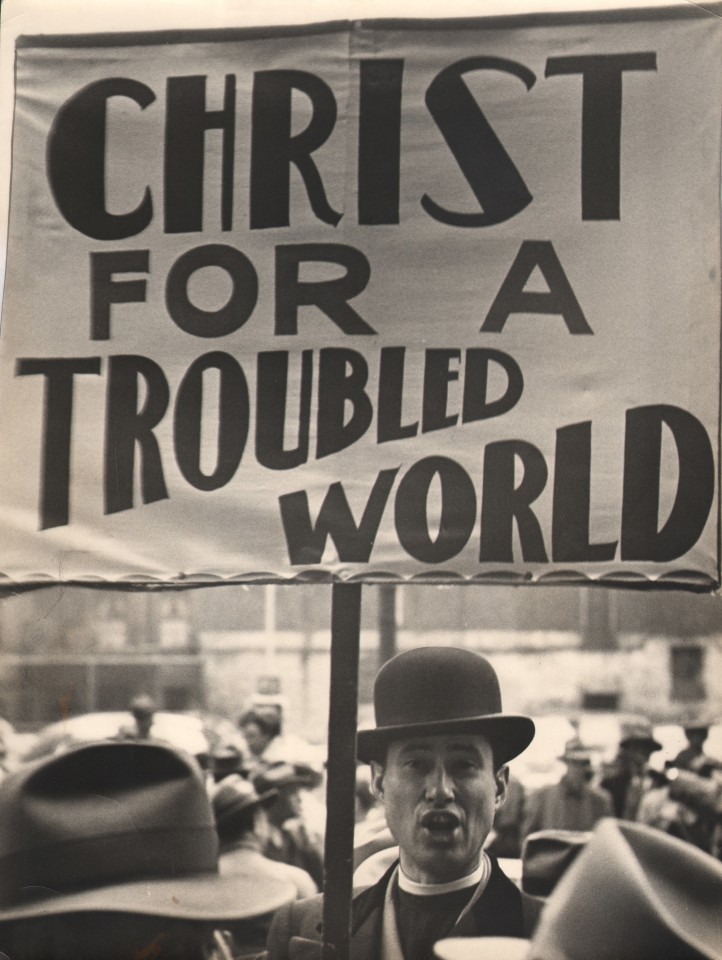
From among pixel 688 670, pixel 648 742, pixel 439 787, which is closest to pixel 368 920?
pixel 439 787

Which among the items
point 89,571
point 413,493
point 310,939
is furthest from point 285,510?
point 310,939

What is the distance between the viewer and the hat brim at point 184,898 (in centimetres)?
379

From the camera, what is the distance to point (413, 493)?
3820mm

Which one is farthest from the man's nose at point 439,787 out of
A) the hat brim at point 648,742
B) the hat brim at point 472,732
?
the hat brim at point 648,742

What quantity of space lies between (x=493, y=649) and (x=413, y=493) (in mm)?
580

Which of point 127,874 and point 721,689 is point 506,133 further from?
point 127,874

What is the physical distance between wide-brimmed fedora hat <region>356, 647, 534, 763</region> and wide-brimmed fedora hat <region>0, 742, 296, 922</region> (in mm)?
623

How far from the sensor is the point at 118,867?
3.85m

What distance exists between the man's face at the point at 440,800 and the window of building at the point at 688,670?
2.10 feet

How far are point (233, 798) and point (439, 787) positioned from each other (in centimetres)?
69

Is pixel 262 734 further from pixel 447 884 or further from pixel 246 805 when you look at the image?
pixel 447 884

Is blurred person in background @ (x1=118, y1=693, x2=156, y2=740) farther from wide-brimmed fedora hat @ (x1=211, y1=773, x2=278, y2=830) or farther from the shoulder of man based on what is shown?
the shoulder of man

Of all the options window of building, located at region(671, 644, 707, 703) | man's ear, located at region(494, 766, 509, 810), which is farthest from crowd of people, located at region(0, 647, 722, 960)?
window of building, located at region(671, 644, 707, 703)

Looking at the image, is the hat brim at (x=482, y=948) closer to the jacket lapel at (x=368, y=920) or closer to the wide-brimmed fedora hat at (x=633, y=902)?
the wide-brimmed fedora hat at (x=633, y=902)
